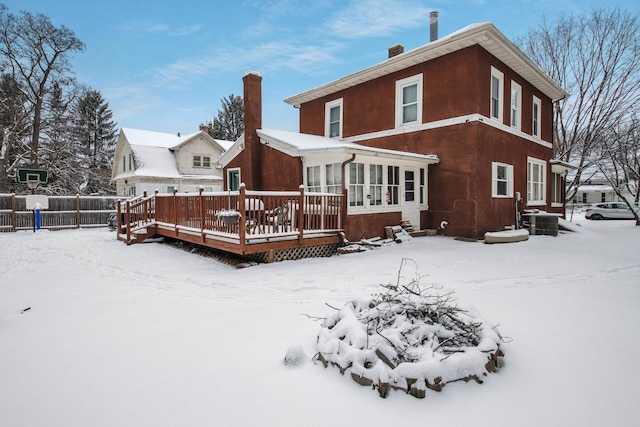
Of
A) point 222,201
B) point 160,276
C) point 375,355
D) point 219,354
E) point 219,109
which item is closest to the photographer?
point 375,355

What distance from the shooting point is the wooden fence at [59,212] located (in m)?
13.0

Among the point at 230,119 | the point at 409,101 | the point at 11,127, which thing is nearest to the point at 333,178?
the point at 409,101

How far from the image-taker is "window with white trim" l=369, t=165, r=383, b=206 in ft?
29.5

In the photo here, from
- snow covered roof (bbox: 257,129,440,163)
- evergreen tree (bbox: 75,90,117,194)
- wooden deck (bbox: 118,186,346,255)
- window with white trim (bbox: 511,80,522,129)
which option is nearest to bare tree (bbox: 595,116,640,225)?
window with white trim (bbox: 511,80,522,129)

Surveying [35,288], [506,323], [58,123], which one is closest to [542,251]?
[506,323]

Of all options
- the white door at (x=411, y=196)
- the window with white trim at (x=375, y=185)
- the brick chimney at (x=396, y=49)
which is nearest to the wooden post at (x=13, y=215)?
the window with white trim at (x=375, y=185)

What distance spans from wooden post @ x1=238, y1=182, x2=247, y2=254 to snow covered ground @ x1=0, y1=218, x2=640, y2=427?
561mm

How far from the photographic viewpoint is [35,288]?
493 centimetres

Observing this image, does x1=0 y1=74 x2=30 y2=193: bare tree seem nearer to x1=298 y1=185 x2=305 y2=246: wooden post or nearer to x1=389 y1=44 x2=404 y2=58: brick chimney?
x1=298 y1=185 x2=305 y2=246: wooden post

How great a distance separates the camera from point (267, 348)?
113 inches

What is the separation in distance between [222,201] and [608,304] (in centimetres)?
642

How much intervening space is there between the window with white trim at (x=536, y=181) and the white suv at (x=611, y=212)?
11.7 metres

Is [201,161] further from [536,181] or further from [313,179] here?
[536,181]

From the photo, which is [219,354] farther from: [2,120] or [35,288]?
[2,120]
